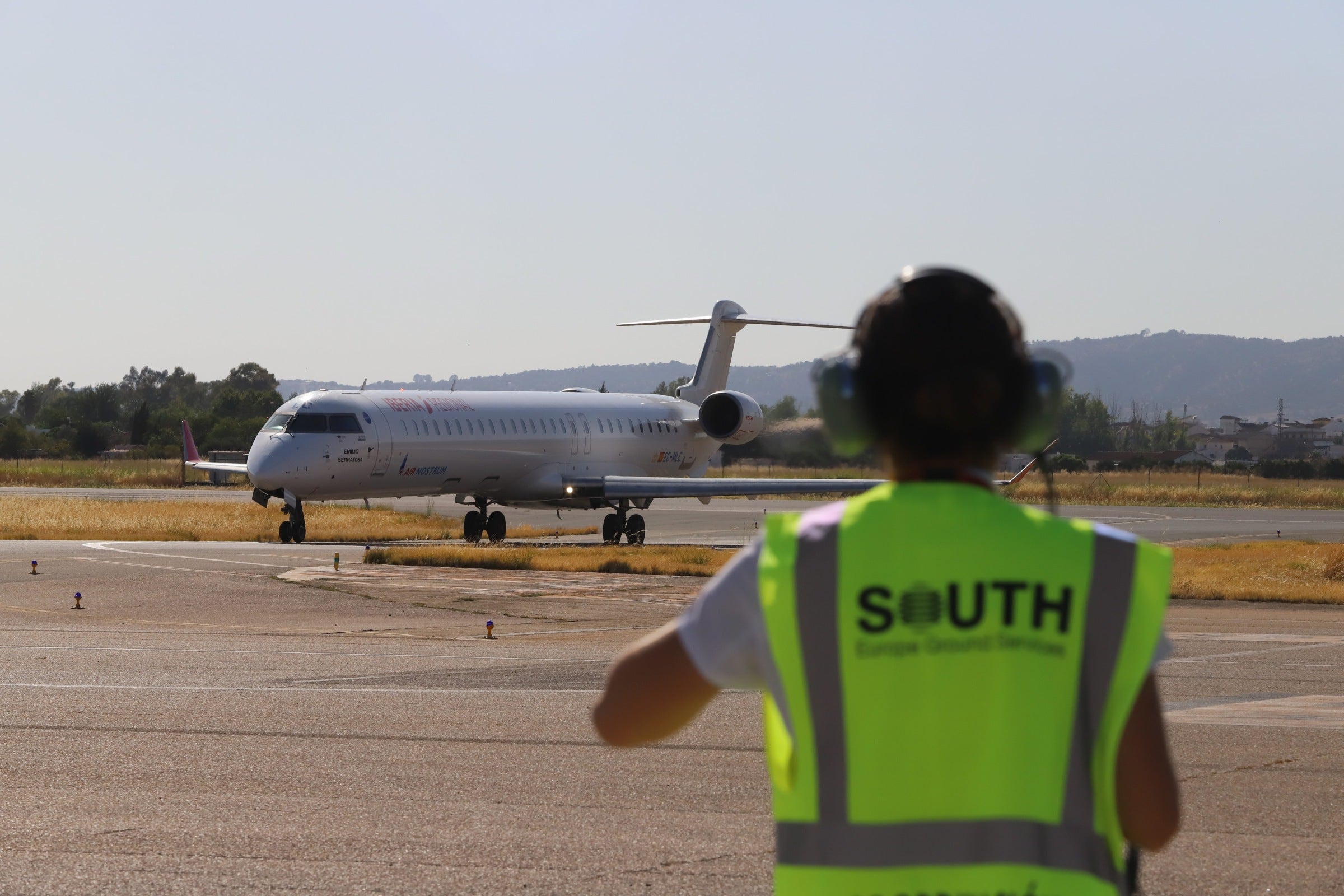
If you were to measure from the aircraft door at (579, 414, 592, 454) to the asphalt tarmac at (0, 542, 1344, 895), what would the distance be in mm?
20601

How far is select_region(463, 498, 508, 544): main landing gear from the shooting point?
35125mm

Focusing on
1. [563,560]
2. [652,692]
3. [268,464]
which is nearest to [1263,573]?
[563,560]

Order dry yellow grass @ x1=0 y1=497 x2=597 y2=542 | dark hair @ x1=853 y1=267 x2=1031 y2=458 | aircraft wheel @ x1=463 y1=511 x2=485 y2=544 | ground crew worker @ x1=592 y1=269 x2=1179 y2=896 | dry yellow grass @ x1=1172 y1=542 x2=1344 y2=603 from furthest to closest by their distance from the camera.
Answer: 1. aircraft wheel @ x1=463 y1=511 x2=485 y2=544
2. dry yellow grass @ x1=0 y1=497 x2=597 y2=542
3. dry yellow grass @ x1=1172 y1=542 x2=1344 y2=603
4. dark hair @ x1=853 y1=267 x2=1031 y2=458
5. ground crew worker @ x1=592 y1=269 x2=1179 y2=896

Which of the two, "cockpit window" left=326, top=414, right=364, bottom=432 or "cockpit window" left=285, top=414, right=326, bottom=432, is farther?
"cockpit window" left=326, top=414, right=364, bottom=432

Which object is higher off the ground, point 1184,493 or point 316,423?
point 316,423

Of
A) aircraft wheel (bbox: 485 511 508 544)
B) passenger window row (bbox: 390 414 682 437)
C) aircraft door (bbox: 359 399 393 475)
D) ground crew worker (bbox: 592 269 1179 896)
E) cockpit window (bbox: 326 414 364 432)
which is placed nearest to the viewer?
ground crew worker (bbox: 592 269 1179 896)

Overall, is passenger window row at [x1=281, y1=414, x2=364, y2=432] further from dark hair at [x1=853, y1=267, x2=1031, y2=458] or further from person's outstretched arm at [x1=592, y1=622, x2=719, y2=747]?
dark hair at [x1=853, y1=267, x2=1031, y2=458]

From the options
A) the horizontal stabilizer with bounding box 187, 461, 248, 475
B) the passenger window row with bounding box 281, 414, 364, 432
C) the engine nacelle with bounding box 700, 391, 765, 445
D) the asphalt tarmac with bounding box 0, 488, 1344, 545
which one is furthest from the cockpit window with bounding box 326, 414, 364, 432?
the engine nacelle with bounding box 700, 391, 765, 445

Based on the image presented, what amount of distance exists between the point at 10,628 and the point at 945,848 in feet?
49.5

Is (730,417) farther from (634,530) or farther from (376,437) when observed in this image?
(376,437)

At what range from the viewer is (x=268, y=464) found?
29562 millimetres

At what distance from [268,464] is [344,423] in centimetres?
160

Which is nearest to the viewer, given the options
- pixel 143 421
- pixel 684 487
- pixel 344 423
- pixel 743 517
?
pixel 344 423

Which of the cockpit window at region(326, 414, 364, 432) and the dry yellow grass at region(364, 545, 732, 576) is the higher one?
the cockpit window at region(326, 414, 364, 432)
